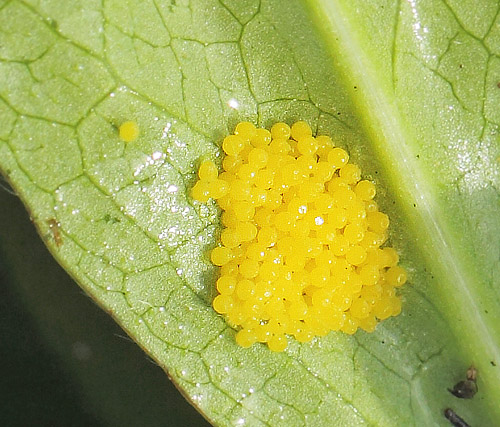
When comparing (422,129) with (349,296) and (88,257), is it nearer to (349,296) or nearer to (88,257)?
(349,296)

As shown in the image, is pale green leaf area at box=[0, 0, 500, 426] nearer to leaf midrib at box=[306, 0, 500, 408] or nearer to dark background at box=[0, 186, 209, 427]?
leaf midrib at box=[306, 0, 500, 408]

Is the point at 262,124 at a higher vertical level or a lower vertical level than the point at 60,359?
higher

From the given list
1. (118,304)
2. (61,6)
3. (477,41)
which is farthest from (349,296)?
(61,6)

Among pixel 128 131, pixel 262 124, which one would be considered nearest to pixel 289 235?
pixel 262 124

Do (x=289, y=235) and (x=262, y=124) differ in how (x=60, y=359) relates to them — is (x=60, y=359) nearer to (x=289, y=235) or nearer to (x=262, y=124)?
(x=289, y=235)

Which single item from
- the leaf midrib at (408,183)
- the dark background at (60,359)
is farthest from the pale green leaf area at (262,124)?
the dark background at (60,359)

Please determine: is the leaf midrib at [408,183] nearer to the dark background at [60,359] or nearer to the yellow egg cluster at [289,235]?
the yellow egg cluster at [289,235]
